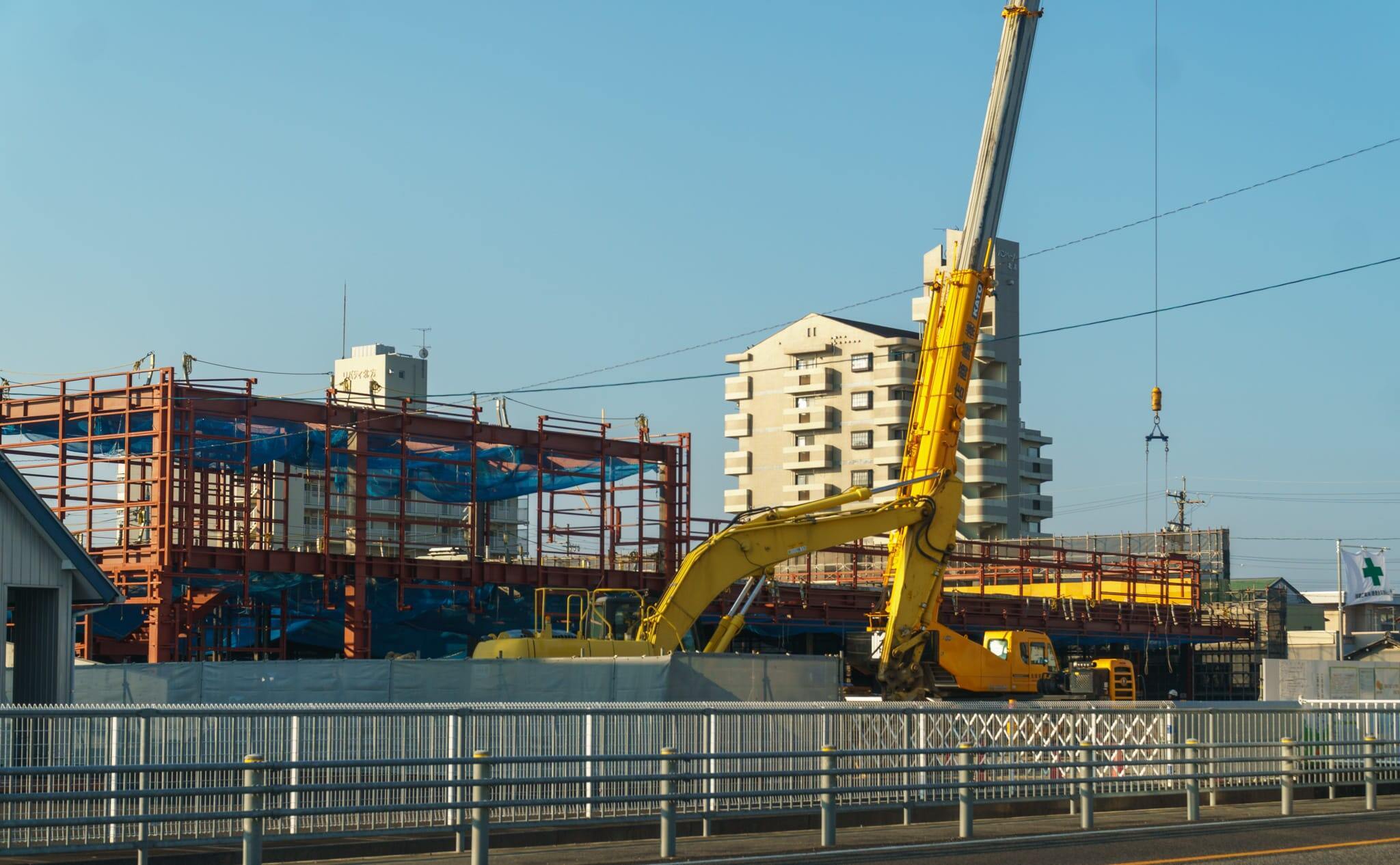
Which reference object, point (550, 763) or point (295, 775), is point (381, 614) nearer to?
point (295, 775)

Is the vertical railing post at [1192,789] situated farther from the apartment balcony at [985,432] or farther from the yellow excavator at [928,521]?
the apartment balcony at [985,432]

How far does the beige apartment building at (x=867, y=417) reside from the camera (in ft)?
355

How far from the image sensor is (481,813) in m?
15.8

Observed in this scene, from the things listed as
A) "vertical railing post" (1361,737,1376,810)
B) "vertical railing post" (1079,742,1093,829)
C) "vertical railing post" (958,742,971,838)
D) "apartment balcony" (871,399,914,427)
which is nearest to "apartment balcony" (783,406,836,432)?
"apartment balcony" (871,399,914,427)

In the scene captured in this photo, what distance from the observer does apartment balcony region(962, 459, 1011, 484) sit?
355ft

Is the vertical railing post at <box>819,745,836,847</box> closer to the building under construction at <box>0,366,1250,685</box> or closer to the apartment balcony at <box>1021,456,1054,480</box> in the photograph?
the building under construction at <box>0,366,1250,685</box>

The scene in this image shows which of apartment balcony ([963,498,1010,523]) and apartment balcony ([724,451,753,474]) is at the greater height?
apartment balcony ([724,451,753,474])

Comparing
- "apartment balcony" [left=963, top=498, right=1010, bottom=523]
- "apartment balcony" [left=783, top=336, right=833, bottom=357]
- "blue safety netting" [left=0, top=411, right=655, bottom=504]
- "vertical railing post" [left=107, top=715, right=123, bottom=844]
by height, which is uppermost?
"apartment balcony" [left=783, top=336, right=833, bottom=357]

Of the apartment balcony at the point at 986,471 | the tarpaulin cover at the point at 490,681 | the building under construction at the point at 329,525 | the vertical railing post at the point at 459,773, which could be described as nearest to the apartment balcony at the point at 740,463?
the apartment balcony at the point at 986,471

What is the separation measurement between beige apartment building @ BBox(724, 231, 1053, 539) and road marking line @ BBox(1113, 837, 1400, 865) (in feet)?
276

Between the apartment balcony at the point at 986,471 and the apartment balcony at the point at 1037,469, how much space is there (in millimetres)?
7025

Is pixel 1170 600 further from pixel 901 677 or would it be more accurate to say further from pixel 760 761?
pixel 760 761

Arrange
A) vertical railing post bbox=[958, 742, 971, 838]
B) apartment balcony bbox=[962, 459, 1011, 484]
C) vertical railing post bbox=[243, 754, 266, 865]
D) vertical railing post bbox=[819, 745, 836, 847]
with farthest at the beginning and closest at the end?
apartment balcony bbox=[962, 459, 1011, 484] < vertical railing post bbox=[958, 742, 971, 838] < vertical railing post bbox=[819, 745, 836, 847] < vertical railing post bbox=[243, 754, 266, 865]

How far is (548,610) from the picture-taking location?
1981 inches
